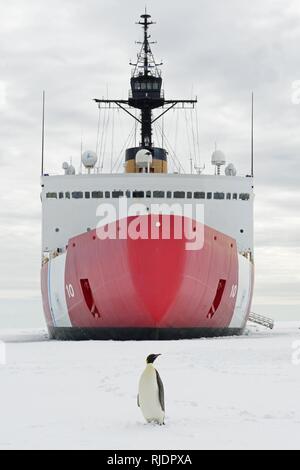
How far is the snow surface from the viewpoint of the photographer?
37.2 ft

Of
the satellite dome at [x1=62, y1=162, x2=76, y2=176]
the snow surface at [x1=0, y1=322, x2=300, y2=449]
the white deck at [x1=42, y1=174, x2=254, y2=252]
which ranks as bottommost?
the snow surface at [x1=0, y1=322, x2=300, y2=449]

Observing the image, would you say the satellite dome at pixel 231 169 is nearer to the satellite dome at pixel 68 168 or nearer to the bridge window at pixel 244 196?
the bridge window at pixel 244 196

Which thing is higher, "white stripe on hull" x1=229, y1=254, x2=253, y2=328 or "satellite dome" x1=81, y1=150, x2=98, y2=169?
"satellite dome" x1=81, y1=150, x2=98, y2=169

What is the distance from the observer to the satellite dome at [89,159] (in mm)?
38188

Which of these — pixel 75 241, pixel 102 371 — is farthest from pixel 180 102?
pixel 102 371

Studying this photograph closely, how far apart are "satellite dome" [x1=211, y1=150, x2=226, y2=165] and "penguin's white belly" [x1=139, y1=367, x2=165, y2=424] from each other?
2776 centimetres

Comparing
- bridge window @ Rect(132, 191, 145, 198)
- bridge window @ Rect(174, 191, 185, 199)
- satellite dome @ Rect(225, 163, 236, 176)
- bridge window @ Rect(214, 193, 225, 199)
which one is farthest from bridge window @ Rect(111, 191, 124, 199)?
satellite dome @ Rect(225, 163, 236, 176)

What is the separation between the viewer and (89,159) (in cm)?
3819

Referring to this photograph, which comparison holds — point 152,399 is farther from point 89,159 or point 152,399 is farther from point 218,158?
point 218,158

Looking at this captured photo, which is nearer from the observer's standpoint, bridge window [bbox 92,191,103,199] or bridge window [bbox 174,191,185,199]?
bridge window [bbox 174,191,185,199]

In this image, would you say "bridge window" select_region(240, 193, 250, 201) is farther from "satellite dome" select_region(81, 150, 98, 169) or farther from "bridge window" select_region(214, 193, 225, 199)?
"satellite dome" select_region(81, 150, 98, 169)

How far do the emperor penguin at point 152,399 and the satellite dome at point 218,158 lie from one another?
91.1ft
